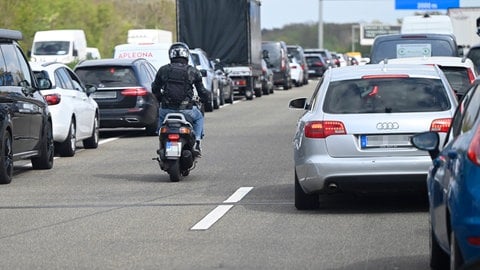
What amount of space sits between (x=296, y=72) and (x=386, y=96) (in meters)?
48.7

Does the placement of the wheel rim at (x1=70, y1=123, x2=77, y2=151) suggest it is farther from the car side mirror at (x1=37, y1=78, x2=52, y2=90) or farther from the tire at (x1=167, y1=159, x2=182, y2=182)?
the tire at (x1=167, y1=159, x2=182, y2=182)

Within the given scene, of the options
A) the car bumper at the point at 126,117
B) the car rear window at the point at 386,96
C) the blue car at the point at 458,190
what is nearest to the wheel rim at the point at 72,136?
the car bumper at the point at 126,117

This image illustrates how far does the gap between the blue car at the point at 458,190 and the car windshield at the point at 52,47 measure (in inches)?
1998

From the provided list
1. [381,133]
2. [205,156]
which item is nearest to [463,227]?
[381,133]

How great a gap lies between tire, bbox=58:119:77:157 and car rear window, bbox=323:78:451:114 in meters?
8.44

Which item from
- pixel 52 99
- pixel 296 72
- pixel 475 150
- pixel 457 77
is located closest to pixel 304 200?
pixel 475 150

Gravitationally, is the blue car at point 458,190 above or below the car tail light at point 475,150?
below

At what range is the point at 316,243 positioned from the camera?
1107 cm

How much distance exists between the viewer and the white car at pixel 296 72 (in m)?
61.4

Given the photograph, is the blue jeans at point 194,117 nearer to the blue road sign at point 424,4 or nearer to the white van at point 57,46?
the white van at point 57,46

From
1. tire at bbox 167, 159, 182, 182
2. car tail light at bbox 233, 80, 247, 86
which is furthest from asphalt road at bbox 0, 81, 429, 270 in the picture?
car tail light at bbox 233, 80, 247, 86

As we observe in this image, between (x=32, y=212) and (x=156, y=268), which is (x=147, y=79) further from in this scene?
(x=156, y=268)

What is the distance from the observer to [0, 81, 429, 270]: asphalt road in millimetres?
10328

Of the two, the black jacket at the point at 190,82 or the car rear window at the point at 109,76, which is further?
the car rear window at the point at 109,76
